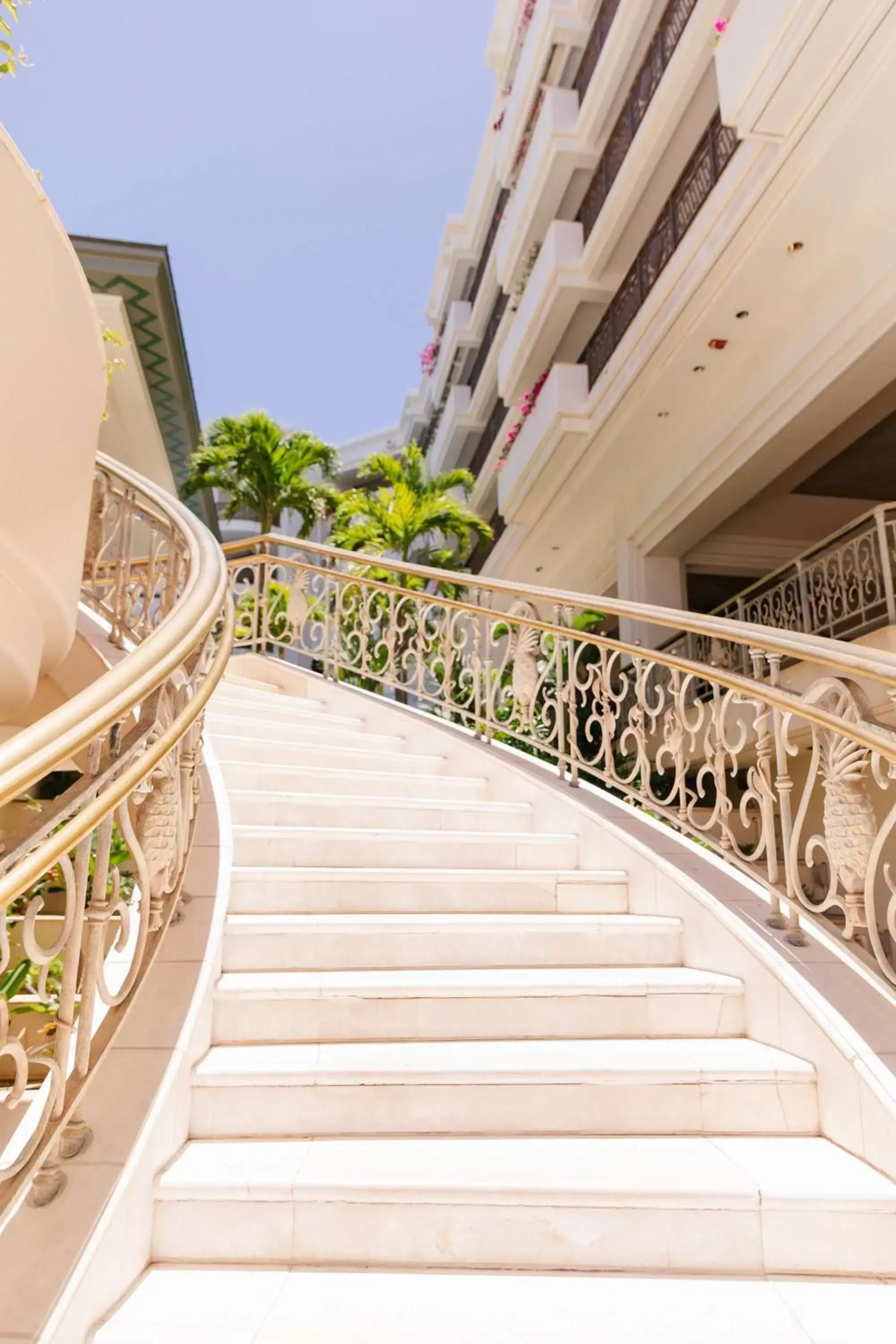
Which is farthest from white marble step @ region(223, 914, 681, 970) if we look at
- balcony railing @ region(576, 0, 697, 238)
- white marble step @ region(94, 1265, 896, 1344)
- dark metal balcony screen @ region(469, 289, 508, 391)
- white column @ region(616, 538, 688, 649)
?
dark metal balcony screen @ region(469, 289, 508, 391)

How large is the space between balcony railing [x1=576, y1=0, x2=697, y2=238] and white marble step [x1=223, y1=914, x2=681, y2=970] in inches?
355

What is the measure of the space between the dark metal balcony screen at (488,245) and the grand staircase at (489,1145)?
16.3 meters

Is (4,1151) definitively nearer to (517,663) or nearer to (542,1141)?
(542,1141)

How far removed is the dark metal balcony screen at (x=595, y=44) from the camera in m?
10.5

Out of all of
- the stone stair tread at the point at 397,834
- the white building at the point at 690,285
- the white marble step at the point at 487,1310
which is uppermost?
the white building at the point at 690,285

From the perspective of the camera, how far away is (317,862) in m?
3.07

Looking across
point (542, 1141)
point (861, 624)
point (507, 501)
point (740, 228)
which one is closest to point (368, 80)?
point (507, 501)

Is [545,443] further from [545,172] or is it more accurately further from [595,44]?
[595,44]

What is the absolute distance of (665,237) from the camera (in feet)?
26.0

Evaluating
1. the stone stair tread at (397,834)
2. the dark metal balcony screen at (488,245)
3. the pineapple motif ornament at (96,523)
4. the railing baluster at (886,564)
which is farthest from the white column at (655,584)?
the dark metal balcony screen at (488,245)

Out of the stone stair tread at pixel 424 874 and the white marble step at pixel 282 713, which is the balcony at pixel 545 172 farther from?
the stone stair tread at pixel 424 874

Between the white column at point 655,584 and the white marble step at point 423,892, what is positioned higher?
the white column at point 655,584

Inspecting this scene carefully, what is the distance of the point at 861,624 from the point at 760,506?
4744mm

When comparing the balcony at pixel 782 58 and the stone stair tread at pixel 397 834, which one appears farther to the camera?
the balcony at pixel 782 58
